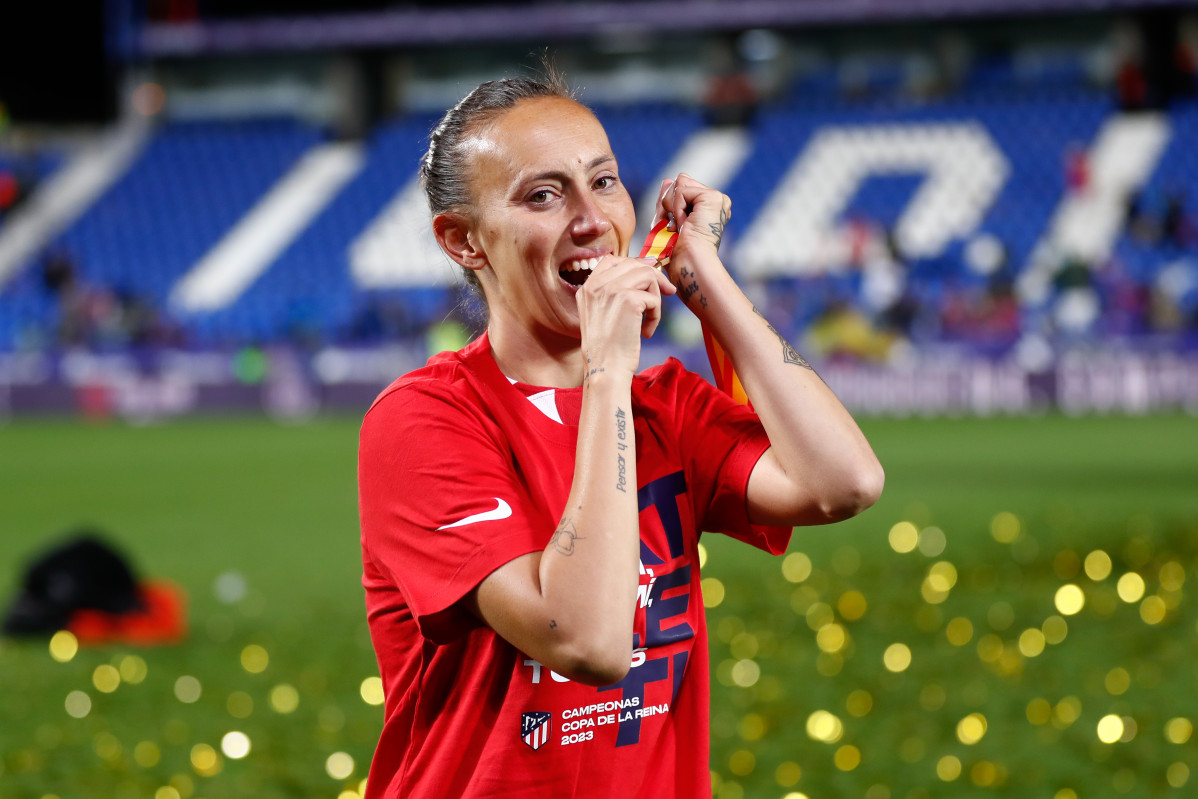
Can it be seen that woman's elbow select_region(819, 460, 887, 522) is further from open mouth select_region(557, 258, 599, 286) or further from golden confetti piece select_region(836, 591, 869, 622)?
golden confetti piece select_region(836, 591, 869, 622)

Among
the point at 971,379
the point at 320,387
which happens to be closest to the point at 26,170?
the point at 320,387

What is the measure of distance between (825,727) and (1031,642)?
1.59m

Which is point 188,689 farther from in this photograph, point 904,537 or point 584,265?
point 904,537

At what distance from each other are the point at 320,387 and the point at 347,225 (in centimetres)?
648

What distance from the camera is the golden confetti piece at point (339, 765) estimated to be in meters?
4.64

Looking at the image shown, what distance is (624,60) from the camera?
31031 mm

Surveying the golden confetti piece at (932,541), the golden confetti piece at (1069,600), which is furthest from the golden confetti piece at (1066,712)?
the golden confetti piece at (932,541)

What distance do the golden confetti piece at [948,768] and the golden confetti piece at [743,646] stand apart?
61.9 inches

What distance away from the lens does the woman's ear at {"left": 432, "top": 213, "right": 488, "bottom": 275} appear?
7.27ft

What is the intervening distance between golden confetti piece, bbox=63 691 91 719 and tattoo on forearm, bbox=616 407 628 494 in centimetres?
427

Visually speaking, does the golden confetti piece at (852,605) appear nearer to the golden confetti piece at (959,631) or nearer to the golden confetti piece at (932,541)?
the golden confetti piece at (959,631)

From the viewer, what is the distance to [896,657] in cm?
603

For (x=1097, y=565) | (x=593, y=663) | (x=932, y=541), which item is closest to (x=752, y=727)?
(x=593, y=663)

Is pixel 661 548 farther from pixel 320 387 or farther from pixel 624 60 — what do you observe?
pixel 624 60
